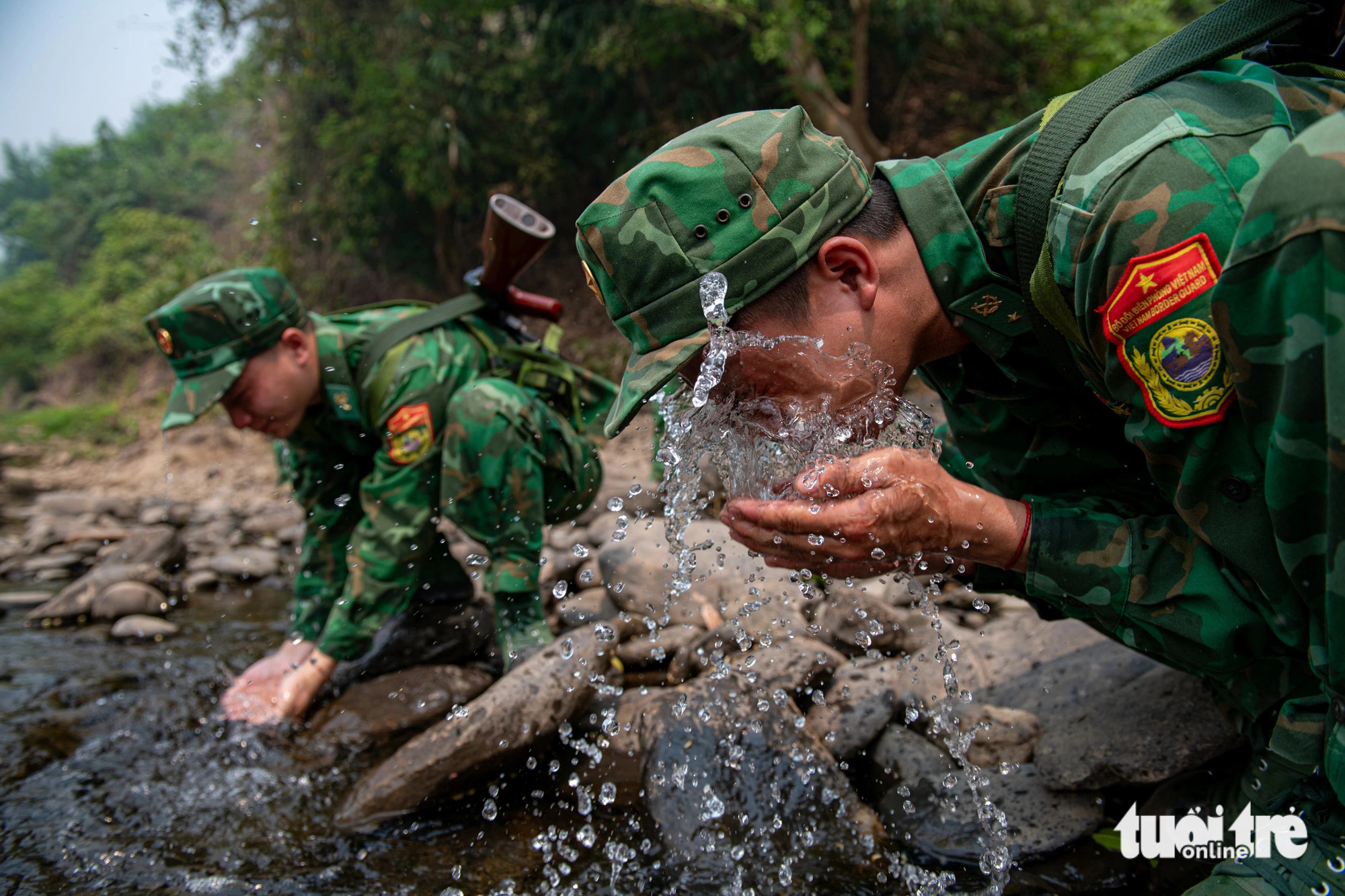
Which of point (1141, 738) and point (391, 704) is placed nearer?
point (1141, 738)

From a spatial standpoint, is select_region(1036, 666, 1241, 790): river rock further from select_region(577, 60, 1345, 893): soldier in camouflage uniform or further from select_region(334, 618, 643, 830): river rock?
select_region(334, 618, 643, 830): river rock

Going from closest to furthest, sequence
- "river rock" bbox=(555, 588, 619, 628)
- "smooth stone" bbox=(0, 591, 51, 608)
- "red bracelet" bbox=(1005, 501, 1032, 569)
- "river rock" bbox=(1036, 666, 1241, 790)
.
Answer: "red bracelet" bbox=(1005, 501, 1032, 569), "river rock" bbox=(1036, 666, 1241, 790), "river rock" bbox=(555, 588, 619, 628), "smooth stone" bbox=(0, 591, 51, 608)

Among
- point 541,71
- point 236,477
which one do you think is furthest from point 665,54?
point 236,477

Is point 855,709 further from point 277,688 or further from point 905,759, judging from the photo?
point 277,688

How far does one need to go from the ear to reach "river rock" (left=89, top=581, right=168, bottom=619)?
4.28 metres

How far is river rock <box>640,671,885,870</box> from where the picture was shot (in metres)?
2.20

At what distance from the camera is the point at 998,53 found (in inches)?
366

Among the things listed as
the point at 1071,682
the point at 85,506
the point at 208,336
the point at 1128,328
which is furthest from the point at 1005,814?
the point at 85,506

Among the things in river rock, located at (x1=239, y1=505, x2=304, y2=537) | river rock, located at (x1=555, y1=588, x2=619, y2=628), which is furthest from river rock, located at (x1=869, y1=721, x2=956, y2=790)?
river rock, located at (x1=239, y1=505, x2=304, y2=537)

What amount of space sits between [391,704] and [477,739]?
803 millimetres

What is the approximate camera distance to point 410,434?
3.24m

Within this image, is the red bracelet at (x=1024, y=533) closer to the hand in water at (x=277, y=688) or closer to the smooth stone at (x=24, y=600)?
the hand in water at (x=277, y=688)

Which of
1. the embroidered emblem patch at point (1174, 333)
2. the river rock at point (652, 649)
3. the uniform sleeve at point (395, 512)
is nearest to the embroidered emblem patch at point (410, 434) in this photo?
the uniform sleeve at point (395, 512)

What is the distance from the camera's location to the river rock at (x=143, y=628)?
164 inches
